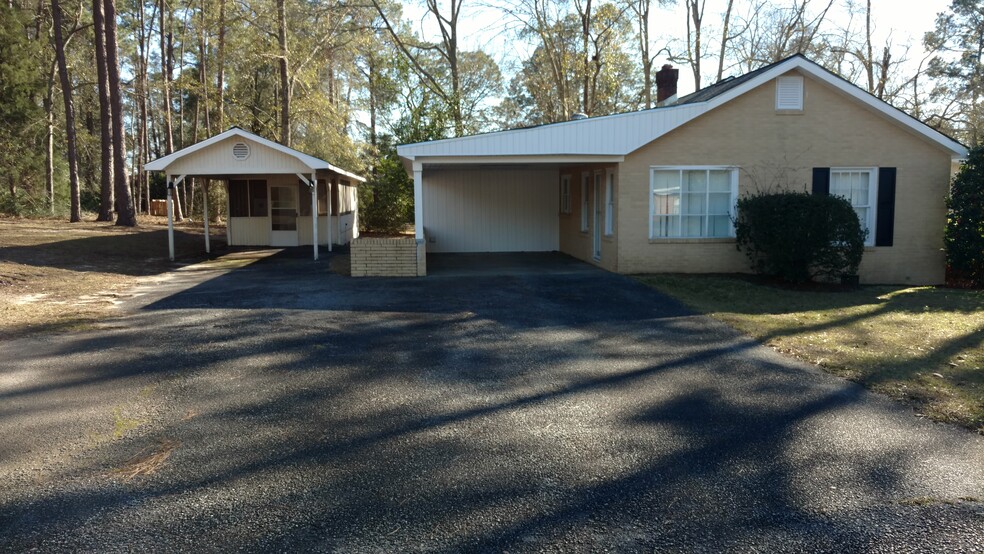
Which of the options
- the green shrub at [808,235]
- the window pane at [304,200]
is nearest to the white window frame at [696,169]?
the green shrub at [808,235]

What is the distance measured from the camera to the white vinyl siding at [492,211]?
2011 cm

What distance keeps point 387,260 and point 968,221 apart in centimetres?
1134

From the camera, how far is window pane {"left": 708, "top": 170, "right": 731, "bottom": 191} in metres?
14.4

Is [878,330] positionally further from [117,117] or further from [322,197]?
[117,117]

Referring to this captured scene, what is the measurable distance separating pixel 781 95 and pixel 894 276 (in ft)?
14.4

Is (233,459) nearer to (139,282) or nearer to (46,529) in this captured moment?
(46,529)

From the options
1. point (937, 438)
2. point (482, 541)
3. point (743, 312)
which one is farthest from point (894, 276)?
point (482, 541)

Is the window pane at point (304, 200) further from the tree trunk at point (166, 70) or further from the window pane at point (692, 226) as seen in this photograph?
the window pane at point (692, 226)

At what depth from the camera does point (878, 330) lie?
30.5ft

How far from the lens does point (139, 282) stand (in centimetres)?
1371

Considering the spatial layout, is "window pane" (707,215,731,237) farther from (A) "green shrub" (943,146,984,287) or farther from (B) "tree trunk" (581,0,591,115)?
(B) "tree trunk" (581,0,591,115)

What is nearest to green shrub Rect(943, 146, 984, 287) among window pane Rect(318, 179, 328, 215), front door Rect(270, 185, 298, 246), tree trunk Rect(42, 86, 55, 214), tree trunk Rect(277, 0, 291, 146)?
window pane Rect(318, 179, 328, 215)

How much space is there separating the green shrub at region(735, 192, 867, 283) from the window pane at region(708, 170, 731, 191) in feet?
3.05

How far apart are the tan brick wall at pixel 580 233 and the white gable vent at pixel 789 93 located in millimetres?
3540
